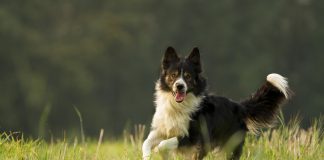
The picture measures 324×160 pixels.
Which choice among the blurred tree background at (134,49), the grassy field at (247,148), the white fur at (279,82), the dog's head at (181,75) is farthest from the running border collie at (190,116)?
the blurred tree background at (134,49)

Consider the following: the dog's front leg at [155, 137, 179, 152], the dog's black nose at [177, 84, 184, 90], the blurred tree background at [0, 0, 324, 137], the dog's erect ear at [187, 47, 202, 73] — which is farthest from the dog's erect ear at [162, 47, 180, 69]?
the blurred tree background at [0, 0, 324, 137]

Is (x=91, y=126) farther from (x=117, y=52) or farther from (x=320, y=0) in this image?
(x=320, y=0)

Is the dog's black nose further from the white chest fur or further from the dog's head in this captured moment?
the white chest fur

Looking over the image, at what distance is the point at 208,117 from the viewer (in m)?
9.47

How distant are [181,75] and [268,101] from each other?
4.10 ft

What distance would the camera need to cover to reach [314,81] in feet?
141

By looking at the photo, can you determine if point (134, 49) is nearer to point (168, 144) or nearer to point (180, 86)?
point (180, 86)

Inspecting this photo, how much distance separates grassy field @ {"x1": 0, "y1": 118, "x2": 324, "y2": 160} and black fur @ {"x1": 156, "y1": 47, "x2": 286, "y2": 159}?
147 millimetres

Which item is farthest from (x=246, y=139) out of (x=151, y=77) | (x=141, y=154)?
(x=151, y=77)

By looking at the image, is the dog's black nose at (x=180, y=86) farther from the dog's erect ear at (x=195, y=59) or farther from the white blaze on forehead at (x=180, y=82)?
the dog's erect ear at (x=195, y=59)

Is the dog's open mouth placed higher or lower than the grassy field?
higher

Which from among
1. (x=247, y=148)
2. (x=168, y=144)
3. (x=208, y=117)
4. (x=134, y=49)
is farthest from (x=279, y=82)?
(x=134, y=49)

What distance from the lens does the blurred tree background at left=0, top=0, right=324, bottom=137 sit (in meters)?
40.4

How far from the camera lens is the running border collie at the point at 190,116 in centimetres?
913
